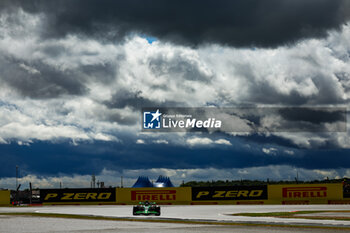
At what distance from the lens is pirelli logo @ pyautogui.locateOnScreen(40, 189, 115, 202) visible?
6100cm

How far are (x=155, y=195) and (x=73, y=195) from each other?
1073 centimetres

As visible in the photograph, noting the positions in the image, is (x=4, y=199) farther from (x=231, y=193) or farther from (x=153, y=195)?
(x=231, y=193)

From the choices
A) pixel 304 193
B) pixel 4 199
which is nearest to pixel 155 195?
pixel 304 193

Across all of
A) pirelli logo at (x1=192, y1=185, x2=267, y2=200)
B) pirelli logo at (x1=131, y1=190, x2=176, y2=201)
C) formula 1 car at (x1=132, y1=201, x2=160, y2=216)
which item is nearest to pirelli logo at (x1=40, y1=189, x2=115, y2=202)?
pirelli logo at (x1=131, y1=190, x2=176, y2=201)

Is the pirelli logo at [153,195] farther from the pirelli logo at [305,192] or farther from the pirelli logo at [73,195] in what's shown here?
the pirelli logo at [305,192]

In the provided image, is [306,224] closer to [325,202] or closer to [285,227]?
[285,227]

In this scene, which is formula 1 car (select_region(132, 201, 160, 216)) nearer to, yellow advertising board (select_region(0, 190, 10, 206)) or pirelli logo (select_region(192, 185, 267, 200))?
pirelli logo (select_region(192, 185, 267, 200))

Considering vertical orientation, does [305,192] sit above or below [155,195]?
above

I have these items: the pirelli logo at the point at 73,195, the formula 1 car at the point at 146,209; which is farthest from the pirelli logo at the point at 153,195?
the formula 1 car at the point at 146,209

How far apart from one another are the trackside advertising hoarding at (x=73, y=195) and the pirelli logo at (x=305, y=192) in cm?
2173

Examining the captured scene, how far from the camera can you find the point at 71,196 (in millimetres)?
61406

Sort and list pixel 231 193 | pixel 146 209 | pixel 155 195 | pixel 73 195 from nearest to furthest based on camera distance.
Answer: pixel 146 209
pixel 231 193
pixel 155 195
pixel 73 195

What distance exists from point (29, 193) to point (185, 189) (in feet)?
74.5

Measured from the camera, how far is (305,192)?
56906mm
